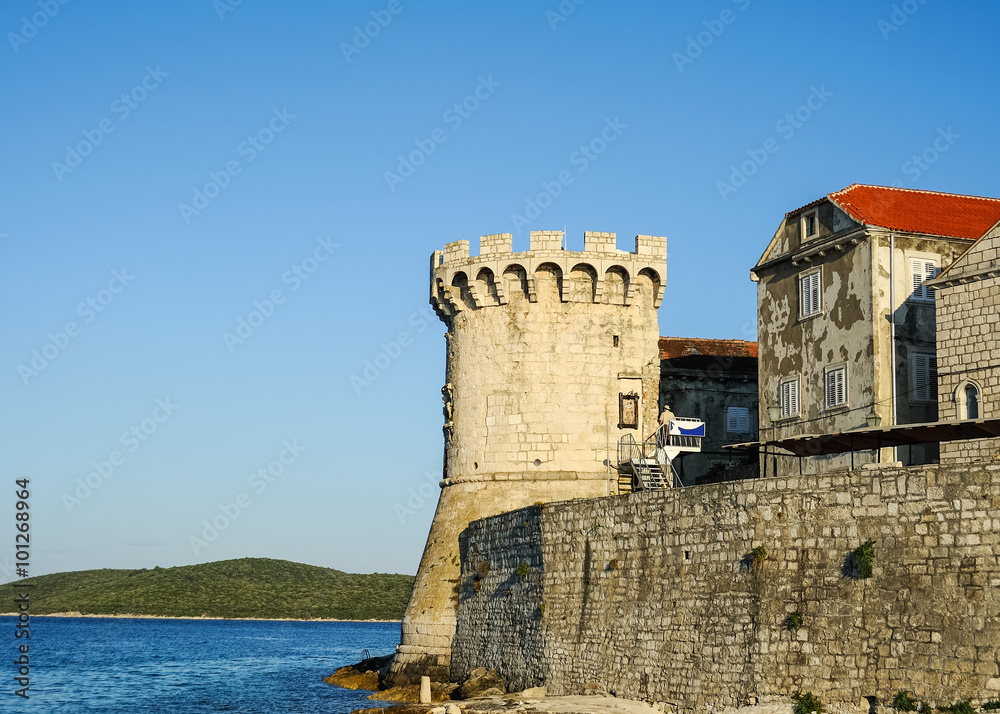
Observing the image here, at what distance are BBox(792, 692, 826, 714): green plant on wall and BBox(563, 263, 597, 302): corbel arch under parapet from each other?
18.1 m

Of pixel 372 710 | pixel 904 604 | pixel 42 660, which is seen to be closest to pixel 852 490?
pixel 904 604

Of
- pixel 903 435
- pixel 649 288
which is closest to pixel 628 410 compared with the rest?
pixel 649 288

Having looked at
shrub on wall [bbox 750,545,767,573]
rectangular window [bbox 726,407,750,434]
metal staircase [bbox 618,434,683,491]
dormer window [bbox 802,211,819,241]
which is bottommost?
shrub on wall [bbox 750,545,767,573]

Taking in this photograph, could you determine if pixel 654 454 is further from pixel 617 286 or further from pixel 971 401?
pixel 971 401

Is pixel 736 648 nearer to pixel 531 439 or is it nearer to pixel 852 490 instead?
pixel 852 490

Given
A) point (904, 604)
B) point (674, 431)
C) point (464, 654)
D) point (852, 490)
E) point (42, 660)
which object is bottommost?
point (42, 660)

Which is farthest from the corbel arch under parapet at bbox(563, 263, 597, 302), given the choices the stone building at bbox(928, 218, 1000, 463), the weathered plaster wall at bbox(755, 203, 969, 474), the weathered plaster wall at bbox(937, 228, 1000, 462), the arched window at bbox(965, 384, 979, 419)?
the arched window at bbox(965, 384, 979, 419)

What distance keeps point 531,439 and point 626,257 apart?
6245 millimetres

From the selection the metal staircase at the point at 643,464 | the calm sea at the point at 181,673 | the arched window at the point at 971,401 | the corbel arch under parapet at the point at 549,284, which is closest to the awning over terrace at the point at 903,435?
the arched window at the point at 971,401

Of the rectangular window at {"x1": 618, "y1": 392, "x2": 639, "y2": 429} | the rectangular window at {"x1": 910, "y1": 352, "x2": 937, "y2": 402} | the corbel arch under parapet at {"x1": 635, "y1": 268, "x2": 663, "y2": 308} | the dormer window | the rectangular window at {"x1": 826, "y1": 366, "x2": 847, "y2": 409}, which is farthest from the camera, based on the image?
the corbel arch under parapet at {"x1": 635, "y1": 268, "x2": 663, "y2": 308}

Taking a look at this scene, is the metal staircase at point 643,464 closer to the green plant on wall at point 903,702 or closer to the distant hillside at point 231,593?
the green plant on wall at point 903,702

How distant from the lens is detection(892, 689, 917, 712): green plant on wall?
17.1 m

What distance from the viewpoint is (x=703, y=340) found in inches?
1742

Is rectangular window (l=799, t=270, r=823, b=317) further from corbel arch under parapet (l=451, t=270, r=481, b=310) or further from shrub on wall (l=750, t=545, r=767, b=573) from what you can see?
shrub on wall (l=750, t=545, r=767, b=573)
